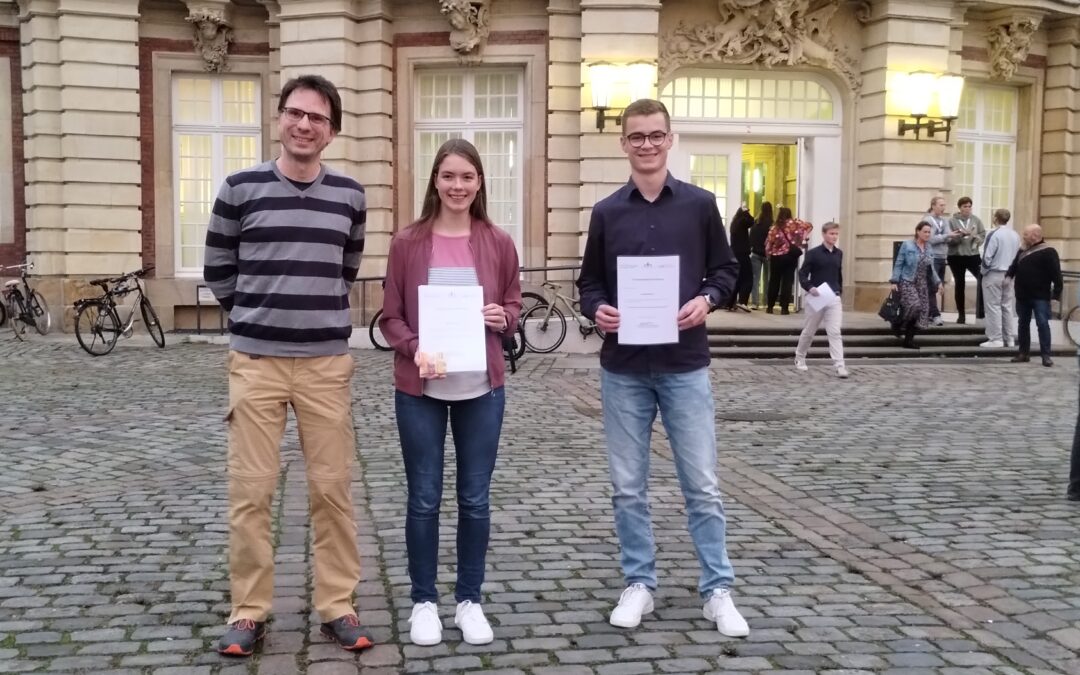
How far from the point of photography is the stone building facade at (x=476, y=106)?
1775 cm

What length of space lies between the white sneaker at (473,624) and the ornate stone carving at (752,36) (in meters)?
14.8

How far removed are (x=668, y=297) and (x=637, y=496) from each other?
860 mm

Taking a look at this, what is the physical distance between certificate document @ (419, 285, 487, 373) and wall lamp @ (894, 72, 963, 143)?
51.4ft

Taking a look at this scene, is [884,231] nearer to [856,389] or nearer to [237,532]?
[856,389]

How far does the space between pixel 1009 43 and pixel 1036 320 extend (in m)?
6.77

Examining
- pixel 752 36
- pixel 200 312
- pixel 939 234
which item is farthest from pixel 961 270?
pixel 200 312

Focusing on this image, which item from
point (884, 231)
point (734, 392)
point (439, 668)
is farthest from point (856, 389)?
point (439, 668)

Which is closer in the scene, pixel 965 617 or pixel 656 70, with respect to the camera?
pixel 965 617

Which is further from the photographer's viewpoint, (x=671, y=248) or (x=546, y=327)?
(x=546, y=327)

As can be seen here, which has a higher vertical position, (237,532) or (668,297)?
(668,297)

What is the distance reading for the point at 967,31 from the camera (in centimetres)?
1936

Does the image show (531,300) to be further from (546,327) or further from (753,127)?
(753,127)

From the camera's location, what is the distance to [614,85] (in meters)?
16.9

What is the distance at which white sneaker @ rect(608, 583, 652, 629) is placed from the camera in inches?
176
